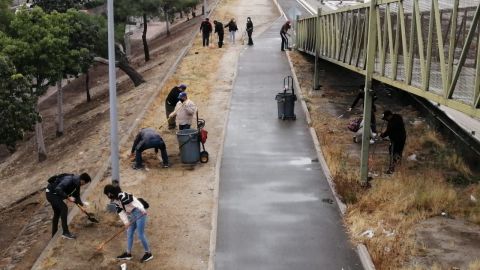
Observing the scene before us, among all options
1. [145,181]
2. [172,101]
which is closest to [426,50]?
[145,181]

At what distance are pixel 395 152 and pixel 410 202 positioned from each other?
2.32 meters

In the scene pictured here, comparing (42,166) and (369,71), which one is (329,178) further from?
(42,166)

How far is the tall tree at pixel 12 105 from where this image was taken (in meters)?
20.2

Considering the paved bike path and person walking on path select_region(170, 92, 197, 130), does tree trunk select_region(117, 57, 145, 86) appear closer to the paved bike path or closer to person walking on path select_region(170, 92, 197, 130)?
the paved bike path

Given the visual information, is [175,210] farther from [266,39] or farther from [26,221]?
[266,39]

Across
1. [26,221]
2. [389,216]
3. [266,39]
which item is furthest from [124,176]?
[266,39]

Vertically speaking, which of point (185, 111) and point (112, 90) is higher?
point (112, 90)

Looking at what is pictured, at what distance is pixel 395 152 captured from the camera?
1350 cm

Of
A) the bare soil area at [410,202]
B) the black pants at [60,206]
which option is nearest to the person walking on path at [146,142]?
the black pants at [60,206]

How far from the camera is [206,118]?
750 inches

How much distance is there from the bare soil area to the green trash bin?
3.20 m

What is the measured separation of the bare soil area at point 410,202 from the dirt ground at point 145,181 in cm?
283

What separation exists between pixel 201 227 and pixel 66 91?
1451 inches

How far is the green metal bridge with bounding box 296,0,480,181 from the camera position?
27.8ft
